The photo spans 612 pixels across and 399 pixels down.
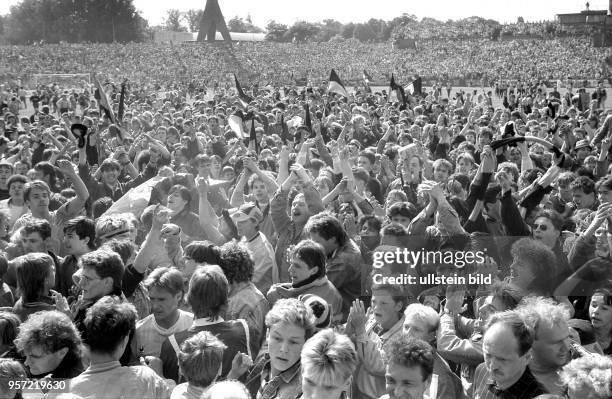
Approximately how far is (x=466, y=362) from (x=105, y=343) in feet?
6.39

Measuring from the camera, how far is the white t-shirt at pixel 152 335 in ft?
14.8

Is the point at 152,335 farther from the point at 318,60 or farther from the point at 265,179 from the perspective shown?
the point at 318,60

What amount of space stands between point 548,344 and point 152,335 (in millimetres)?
2275

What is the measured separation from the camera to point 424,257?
5586 mm

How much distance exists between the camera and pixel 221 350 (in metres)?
3.69

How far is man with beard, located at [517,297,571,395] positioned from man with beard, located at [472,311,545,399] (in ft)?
0.41

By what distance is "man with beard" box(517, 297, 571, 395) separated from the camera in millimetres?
3740

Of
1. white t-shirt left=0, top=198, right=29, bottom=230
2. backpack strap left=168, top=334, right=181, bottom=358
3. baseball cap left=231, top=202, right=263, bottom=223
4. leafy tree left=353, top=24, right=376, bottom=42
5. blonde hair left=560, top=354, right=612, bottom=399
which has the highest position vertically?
leafy tree left=353, top=24, right=376, bottom=42

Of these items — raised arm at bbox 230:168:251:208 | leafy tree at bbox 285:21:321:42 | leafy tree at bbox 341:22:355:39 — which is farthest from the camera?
leafy tree at bbox 341:22:355:39

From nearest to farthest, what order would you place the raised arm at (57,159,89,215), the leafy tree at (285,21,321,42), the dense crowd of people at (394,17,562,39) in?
the raised arm at (57,159,89,215) → the dense crowd of people at (394,17,562,39) → the leafy tree at (285,21,321,42)

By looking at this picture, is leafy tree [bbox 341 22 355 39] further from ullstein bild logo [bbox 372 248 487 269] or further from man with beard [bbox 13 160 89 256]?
ullstein bild logo [bbox 372 248 487 269]

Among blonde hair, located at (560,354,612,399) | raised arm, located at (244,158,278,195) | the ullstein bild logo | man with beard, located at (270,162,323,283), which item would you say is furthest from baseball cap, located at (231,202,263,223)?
blonde hair, located at (560,354,612,399)

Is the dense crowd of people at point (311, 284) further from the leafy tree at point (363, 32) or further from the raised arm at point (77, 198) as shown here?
the leafy tree at point (363, 32)

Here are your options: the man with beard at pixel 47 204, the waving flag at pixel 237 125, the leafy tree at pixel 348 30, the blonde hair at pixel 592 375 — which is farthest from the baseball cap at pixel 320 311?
the leafy tree at pixel 348 30
